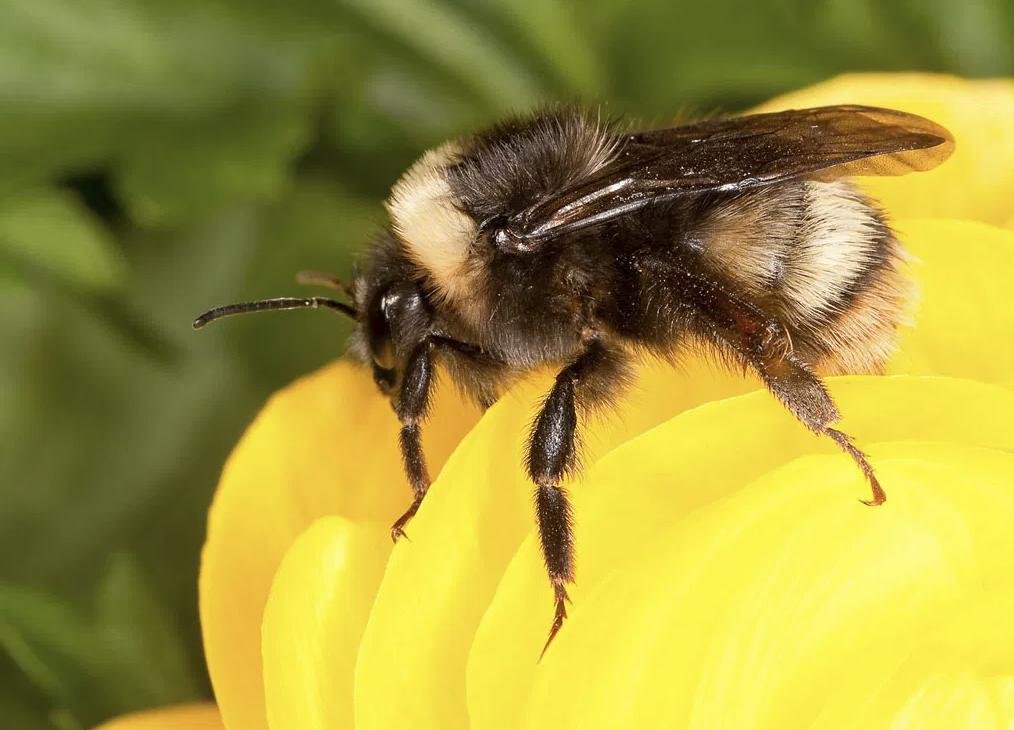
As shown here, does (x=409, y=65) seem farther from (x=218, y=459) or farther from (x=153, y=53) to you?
(x=218, y=459)

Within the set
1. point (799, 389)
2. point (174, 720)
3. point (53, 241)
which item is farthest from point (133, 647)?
point (799, 389)

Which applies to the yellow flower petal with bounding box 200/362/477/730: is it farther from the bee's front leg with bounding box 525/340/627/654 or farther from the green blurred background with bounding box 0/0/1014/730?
the green blurred background with bounding box 0/0/1014/730

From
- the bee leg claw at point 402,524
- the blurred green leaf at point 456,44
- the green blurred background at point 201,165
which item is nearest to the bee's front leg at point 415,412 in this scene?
the bee leg claw at point 402,524

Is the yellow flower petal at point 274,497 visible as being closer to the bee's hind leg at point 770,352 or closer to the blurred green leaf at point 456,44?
the bee's hind leg at point 770,352

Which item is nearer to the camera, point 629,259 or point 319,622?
point 319,622

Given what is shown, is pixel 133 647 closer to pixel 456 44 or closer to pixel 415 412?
pixel 415 412

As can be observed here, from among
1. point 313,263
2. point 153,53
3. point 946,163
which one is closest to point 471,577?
point 946,163
